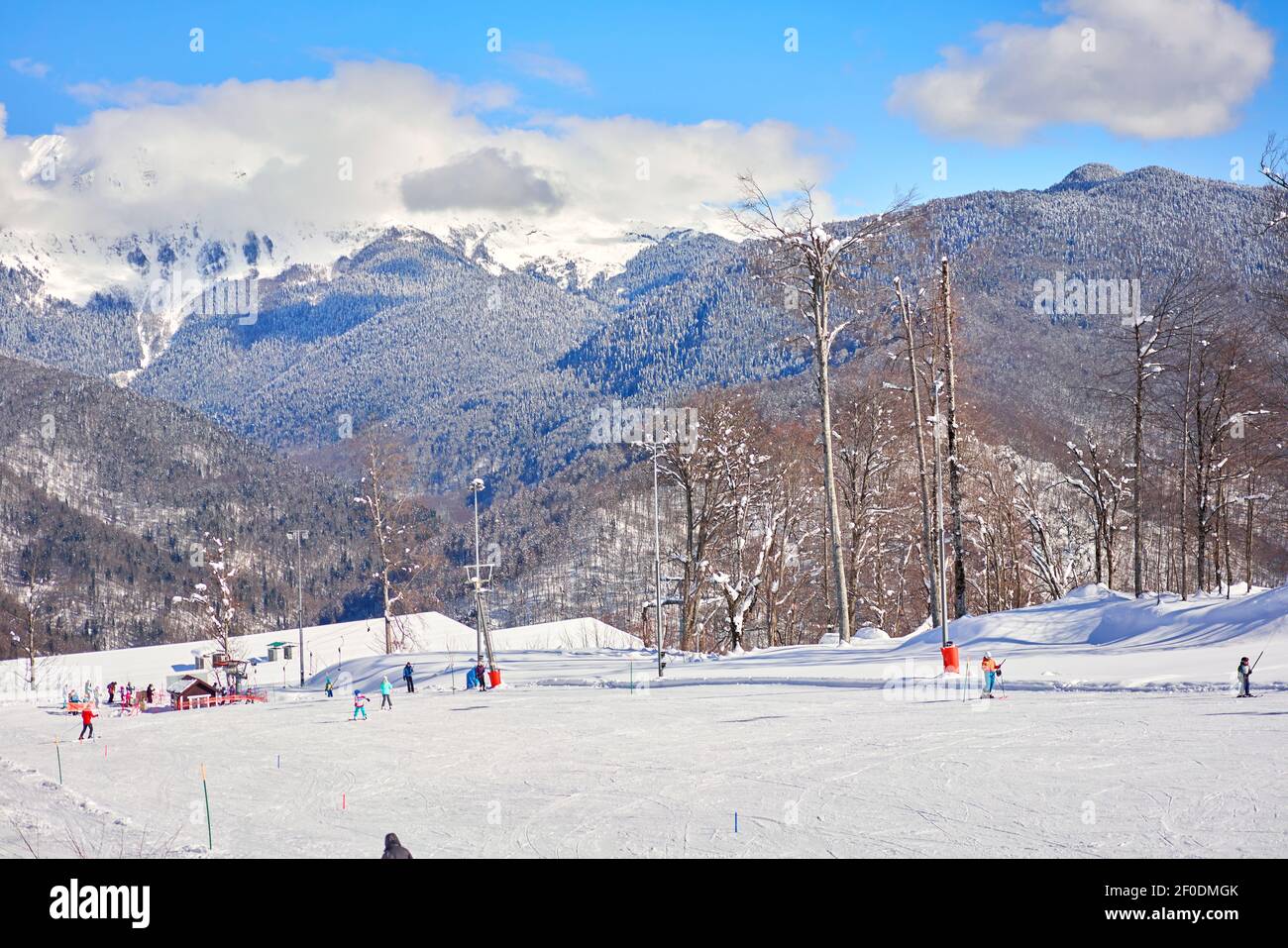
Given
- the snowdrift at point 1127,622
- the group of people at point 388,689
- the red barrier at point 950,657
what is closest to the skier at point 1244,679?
the snowdrift at point 1127,622

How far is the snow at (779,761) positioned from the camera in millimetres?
15719

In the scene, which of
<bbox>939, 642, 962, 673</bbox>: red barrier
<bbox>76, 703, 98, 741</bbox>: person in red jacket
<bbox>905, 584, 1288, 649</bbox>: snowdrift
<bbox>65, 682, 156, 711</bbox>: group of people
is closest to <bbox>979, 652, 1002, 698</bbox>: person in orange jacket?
<bbox>939, 642, 962, 673</bbox>: red barrier

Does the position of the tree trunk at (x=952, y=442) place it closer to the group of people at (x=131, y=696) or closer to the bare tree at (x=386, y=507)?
the bare tree at (x=386, y=507)

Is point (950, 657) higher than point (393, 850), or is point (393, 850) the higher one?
point (393, 850)

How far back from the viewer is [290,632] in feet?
281

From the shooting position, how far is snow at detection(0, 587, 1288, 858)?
51.6ft

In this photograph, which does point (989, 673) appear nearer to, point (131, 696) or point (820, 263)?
point (820, 263)

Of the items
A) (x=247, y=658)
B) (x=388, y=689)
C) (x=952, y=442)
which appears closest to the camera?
Result: (x=388, y=689)

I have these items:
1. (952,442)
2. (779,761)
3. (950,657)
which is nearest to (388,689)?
(950,657)

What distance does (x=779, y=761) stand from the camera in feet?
69.9

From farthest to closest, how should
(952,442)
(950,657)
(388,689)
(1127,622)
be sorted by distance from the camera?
(952,442) < (388,689) < (1127,622) < (950,657)

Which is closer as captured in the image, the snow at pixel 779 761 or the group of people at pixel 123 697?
the snow at pixel 779 761

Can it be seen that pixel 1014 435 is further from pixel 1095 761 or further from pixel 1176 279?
pixel 1095 761
